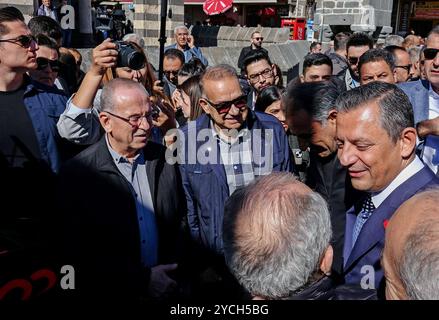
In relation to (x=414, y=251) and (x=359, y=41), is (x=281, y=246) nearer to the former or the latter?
(x=414, y=251)

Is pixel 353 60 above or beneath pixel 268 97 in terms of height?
above

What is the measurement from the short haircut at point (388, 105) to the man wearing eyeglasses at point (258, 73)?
2.51 metres

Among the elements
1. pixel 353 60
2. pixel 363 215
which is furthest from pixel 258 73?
pixel 363 215

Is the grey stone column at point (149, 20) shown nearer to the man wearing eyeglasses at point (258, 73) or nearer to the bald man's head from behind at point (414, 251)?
the man wearing eyeglasses at point (258, 73)

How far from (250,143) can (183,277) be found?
0.91 m

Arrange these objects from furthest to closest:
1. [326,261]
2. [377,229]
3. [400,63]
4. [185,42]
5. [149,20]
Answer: [149,20], [185,42], [400,63], [377,229], [326,261]

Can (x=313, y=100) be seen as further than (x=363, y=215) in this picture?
Yes

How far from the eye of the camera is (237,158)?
9.10 feet

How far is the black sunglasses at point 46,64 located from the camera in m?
3.27

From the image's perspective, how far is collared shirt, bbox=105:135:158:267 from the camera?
93.4 inches

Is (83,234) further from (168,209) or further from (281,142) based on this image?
(281,142)

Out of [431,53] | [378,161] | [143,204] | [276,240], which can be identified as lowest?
[143,204]

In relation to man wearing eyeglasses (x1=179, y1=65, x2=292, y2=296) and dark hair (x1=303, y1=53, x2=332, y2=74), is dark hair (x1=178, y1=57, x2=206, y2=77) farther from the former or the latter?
man wearing eyeglasses (x1=179, y1=65, x2=292, y2=296)

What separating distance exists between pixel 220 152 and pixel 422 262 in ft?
5.67
